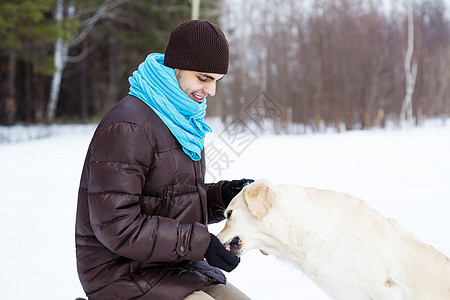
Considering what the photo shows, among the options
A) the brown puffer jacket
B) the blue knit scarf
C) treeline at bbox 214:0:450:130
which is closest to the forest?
treeline at bbox 214:0:450:130

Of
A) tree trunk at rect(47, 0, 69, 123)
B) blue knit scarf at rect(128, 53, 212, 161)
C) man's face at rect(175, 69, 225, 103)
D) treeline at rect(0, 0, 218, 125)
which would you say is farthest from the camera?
tree trunk at rect(47, 0, 69, 123)

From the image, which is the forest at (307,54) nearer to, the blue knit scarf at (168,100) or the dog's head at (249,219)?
the dog's head at (249,219)

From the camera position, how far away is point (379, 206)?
5711 millimetres

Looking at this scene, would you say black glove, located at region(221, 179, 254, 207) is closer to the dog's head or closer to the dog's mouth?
the dog's head

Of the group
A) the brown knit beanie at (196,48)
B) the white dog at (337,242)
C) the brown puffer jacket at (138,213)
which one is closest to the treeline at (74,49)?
the brown knit beanie at (196,48)

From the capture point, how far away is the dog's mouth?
2352mm

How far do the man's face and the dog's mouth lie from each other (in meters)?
0.79

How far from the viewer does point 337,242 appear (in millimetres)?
2164

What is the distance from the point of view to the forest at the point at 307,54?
12.3 m

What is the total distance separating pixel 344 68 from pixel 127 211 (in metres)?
11.5

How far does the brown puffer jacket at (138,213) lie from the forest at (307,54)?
35.0ft

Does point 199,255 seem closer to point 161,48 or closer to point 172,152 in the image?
point 172,152

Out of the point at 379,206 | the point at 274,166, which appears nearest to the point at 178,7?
the point at 274,166

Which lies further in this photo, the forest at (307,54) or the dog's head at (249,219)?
the forest at (307,54)
